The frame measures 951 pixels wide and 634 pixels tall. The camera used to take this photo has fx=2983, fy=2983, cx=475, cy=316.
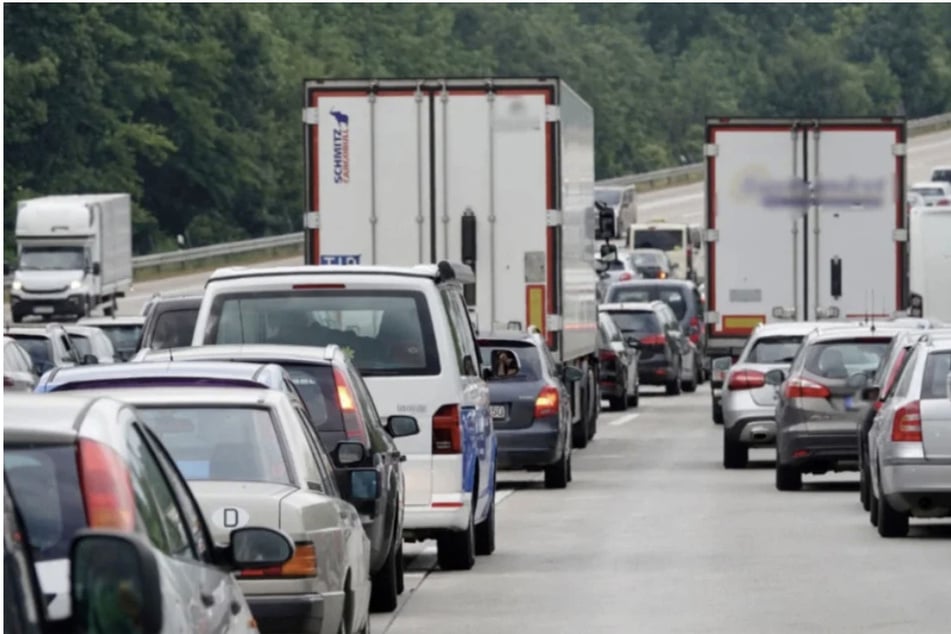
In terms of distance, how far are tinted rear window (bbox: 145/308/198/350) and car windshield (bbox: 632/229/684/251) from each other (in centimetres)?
6301

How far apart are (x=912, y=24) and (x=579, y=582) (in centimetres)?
16913

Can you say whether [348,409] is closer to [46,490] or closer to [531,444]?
[46,490]

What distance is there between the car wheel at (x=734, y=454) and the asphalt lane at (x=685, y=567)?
40.2 inches

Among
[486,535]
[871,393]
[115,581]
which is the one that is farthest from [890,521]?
[115,581]

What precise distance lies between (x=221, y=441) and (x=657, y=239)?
76624 mm

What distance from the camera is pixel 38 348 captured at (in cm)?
3064

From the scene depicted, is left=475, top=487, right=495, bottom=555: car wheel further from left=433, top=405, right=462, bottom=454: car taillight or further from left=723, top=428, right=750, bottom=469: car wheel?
left=723, top=428, right=750, bottom=469: car wheel

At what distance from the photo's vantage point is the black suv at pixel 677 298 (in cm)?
5178

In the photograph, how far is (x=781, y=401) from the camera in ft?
82.6

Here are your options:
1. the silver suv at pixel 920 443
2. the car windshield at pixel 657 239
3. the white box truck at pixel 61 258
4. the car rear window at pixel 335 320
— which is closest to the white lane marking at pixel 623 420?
the silver suv at pixel 920 443

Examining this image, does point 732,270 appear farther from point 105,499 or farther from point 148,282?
point 148,282

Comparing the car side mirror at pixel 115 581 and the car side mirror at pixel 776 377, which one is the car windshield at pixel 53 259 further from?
the car side mirror at pixel 115 581

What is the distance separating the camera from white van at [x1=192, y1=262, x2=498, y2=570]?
16.0m

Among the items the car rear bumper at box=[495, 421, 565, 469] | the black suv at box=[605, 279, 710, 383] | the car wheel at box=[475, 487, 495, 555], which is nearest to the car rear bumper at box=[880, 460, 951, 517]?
the car wheel at box=[475, 487, 495, 555]
